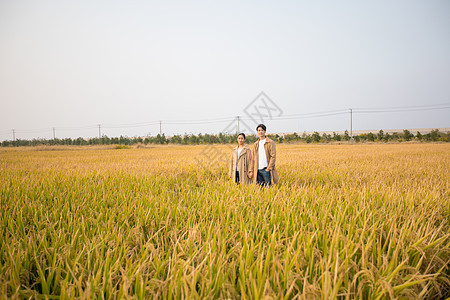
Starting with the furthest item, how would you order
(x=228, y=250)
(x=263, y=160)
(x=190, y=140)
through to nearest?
(x=190, y=140) → (x=263, y=160) → (x=228, y=250)

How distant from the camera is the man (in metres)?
4.66

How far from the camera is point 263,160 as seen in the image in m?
4.87

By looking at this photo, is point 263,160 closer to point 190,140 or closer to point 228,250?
point 228,250

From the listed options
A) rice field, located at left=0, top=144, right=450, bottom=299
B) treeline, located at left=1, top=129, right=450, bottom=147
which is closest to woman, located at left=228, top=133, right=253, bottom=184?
rice field, located at left=0, top=144, right=450, bottom=299

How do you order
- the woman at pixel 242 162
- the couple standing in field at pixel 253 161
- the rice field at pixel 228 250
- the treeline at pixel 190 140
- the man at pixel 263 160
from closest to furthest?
the rice field at pixel 228 250 → the man at pixel 263 160 → the couple standing in field at pixel 253 161 → the woman at pixel 242 162 → the treeline at pixel 190 140

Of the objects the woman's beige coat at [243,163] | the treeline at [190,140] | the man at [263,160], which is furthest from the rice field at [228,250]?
the treeline at [190,140]

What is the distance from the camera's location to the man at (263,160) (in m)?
4.66

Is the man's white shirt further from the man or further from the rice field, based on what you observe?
the rice field

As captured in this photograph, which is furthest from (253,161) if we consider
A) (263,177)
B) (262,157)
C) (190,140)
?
(190,140)

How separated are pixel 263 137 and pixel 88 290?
4251mm

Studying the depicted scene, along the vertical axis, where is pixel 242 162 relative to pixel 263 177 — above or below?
above

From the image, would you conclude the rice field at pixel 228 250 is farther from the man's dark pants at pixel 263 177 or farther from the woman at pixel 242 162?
the woman at pixel 242 162

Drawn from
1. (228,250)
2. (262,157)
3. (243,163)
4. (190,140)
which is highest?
(190,140)

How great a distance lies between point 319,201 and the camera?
276 cm
